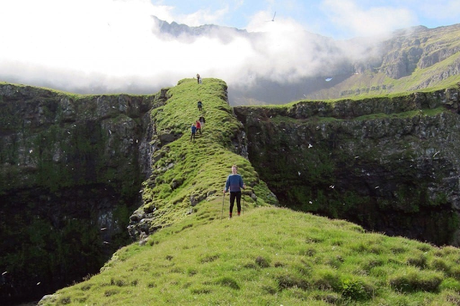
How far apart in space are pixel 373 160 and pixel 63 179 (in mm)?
72449

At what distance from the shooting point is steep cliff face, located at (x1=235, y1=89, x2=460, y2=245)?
78.3 m

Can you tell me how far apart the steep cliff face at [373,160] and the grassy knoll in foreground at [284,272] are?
63.7 meters

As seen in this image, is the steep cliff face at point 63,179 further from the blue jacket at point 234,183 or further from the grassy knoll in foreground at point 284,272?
the grassy knoll in foreground at point 284,272

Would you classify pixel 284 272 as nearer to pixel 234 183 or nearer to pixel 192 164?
pixel 234 183

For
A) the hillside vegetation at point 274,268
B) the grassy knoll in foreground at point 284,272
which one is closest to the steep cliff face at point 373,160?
the hillside vegetation at point 274,268

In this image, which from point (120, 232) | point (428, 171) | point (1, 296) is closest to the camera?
point (1, 296)

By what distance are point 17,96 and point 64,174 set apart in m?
22.6

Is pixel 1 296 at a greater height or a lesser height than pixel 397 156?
lesser

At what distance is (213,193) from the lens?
26328 mm

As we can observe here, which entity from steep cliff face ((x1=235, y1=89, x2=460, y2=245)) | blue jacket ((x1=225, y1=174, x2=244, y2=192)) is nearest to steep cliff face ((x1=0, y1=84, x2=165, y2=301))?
steep cliff face ((x1=235, y1=89, x2=460, y2=245))

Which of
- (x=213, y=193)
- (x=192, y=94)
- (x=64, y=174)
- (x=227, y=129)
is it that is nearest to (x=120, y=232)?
(x=64, y=174)

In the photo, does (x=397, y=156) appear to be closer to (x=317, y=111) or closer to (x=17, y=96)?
(x=317, y=111)

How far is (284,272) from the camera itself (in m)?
12.4

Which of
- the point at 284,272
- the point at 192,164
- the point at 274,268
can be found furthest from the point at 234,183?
the point at 192,164
